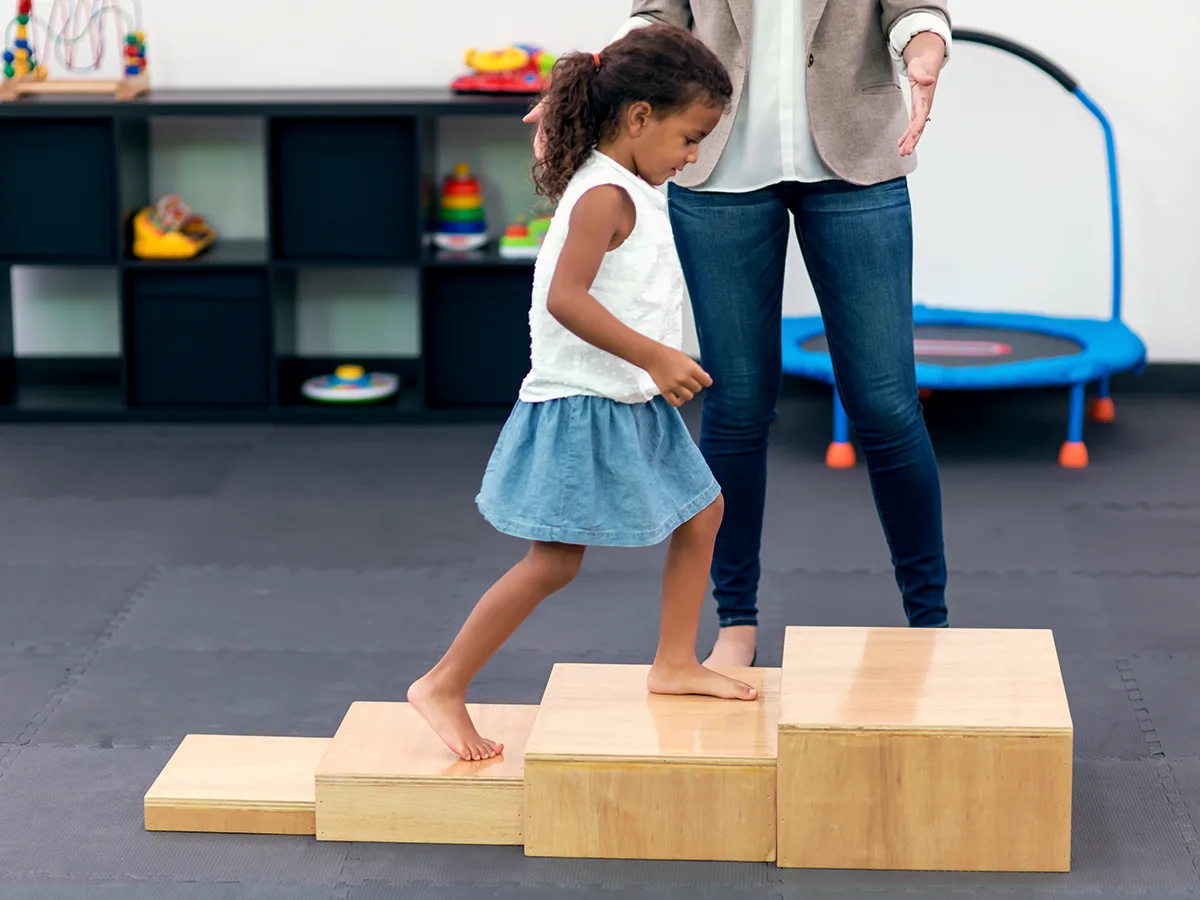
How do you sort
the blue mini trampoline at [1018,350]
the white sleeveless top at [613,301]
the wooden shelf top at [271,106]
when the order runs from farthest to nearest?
the wooden shelf top at [271,106] → the blue mini trampoline at [1018,350] → the white sleeveless top at [613,301]

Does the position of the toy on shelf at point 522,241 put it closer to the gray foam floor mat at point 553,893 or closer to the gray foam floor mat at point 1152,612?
the gray foam floor mat at point 1152,612

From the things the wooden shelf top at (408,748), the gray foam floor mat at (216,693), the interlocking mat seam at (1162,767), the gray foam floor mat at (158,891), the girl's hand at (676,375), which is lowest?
the gray foam floor mat at (216,693)

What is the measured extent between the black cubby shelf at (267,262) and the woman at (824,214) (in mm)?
1825

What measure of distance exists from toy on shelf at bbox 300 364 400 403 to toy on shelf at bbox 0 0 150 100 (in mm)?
842

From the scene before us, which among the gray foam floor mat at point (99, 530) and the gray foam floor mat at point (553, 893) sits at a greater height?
the gray foam floor mat at point (553, 893)

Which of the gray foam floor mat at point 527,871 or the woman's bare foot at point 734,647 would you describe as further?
the woman's bare foot at point 734,647

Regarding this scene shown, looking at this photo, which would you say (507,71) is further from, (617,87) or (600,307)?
(600,307)

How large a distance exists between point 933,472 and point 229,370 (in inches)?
92.0

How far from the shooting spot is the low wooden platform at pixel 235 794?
6.61 feet

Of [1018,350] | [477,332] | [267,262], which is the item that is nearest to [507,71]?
[477,332]

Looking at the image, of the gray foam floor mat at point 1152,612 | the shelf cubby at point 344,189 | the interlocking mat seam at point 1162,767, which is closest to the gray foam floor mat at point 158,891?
the interlocking mat seam at point 1162,767

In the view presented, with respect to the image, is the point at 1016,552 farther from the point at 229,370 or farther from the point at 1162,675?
the point at 229,370

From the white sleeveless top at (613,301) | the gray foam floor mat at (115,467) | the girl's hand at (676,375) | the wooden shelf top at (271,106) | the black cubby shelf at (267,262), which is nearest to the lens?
the girl's hand at (676,375)

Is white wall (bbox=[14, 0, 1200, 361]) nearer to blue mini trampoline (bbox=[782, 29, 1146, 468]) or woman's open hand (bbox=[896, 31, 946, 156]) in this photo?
blue mini trampoline (bbox=[782, 29, 1146, 468])
